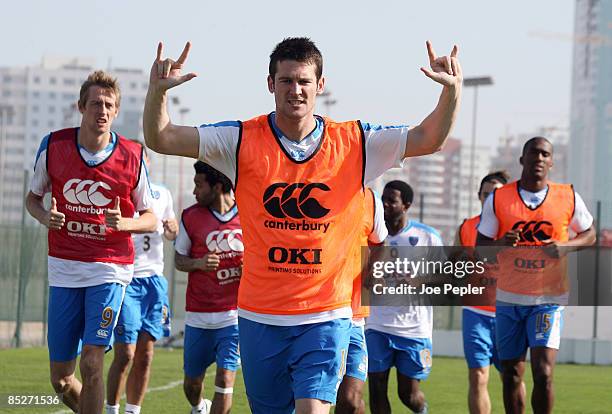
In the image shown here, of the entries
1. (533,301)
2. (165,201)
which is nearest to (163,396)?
(165,201)

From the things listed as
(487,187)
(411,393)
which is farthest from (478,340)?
(487,187)

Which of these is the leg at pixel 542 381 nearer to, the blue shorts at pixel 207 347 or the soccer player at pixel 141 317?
the blue shorts at pixel 207 347

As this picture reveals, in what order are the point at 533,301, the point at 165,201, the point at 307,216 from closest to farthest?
the point at 307,216
the point at 533,301
the point at 165,201

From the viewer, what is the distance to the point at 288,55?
6.24m

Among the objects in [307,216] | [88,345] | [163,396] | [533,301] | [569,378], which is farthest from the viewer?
[569,378]

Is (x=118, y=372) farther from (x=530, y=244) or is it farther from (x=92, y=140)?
(x=530, y=244)

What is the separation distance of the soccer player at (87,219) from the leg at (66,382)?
1 centimetres

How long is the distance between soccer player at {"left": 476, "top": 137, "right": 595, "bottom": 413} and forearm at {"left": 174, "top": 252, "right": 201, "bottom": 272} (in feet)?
8.11

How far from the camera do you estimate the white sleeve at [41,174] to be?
9.02 meters

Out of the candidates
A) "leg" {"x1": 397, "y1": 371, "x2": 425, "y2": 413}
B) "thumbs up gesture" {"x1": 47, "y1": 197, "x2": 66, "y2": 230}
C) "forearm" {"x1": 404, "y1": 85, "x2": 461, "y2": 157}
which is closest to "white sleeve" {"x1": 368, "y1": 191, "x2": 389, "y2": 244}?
"leg" {"x1": 397, "y1": 371, "x2": 425, "y2": 413}

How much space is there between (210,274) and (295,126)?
474 cm

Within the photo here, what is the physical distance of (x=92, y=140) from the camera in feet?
29.6

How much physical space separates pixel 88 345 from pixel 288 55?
3.48 m

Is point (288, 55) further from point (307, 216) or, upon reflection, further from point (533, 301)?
point (533, 301)
